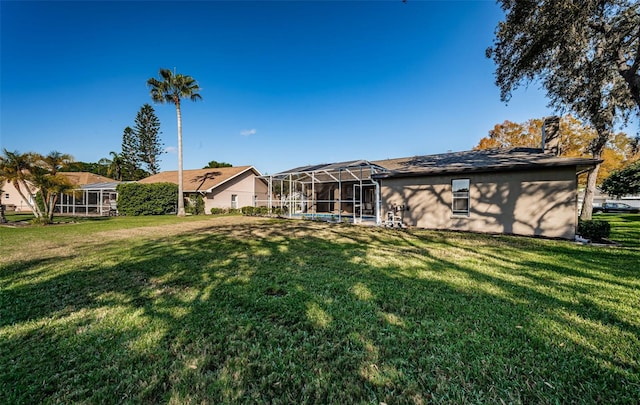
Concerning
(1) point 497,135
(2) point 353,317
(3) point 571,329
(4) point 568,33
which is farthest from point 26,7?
(1) point 497,135

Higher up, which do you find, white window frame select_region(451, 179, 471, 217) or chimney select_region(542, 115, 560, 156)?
chimney select_region(542, 115, 560, 156)

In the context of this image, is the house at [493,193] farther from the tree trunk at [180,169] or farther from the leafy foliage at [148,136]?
the leafy foliage at [148,136]

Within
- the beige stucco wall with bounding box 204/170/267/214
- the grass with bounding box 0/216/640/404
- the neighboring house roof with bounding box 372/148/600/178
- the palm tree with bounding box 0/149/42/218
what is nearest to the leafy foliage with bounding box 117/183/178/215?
the beige stucco wall with bounding box 204/170/267/214

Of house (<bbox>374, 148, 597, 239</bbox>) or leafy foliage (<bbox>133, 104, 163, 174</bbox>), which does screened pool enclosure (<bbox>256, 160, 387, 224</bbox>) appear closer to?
house (<bbox>374, 148, 597, 239</bbox>)

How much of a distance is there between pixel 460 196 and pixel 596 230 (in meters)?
4.36

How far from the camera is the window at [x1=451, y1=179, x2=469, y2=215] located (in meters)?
11.1

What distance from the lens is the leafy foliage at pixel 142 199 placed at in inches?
816

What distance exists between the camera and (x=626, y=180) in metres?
21.5

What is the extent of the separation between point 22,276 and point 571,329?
832 centimetres

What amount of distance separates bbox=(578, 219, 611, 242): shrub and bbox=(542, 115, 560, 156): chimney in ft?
11.8

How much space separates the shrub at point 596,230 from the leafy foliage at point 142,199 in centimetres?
2616

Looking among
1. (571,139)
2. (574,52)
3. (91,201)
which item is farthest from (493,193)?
(91,201)

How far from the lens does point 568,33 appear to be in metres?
7.74

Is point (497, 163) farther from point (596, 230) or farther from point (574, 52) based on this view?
point (574, 52)
